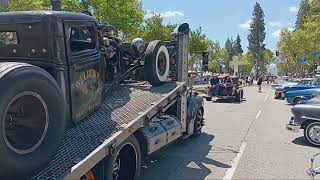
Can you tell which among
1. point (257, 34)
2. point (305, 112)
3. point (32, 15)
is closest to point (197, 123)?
point (305, 112)

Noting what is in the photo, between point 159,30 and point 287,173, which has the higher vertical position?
point 159,30

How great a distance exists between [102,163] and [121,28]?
24.7m

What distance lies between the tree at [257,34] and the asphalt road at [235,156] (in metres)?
101

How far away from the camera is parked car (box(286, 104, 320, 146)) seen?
995cm

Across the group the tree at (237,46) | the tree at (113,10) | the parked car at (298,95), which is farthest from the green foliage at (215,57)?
the parked car at (298,95)

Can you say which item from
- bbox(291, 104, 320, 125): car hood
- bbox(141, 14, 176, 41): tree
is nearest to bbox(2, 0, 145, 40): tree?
bbox(141, 14, 176, 41): tree

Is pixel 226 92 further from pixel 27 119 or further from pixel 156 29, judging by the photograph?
pixel 27 119

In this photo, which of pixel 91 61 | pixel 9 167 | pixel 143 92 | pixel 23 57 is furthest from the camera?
pixel 143 92

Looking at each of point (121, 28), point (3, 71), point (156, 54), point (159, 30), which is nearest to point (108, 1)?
point (121, 28)

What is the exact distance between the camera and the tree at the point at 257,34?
359 feet

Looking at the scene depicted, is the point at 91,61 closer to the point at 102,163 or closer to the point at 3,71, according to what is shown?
the point at 102,163

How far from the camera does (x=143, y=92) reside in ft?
23.4

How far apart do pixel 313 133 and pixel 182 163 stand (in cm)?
395

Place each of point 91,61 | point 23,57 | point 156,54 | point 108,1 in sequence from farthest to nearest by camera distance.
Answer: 1. point 108,1
2. point 156,54
3. point 91,61
4. point 23,57
